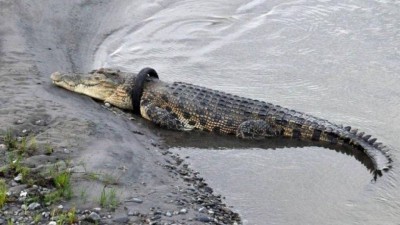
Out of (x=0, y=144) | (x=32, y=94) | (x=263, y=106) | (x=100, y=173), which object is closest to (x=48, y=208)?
(x=100, y=173)

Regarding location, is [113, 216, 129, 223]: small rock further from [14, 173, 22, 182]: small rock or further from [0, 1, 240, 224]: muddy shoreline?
[14, 173, 22, 182]: small rock

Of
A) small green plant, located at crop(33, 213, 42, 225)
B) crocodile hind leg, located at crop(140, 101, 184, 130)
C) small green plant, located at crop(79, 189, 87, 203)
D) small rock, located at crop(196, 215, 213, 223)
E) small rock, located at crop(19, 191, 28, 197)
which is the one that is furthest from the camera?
crocodile hind leg, located at crop(140, 101, 184, 130)

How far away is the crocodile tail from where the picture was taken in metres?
8.26

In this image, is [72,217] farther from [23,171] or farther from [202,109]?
[202,109]

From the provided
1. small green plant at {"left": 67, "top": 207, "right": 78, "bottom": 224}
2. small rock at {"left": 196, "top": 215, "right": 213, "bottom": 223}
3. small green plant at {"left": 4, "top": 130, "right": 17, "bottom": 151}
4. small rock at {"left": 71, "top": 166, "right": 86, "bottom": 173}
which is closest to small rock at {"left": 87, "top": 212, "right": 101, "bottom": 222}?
small green plant at {"left": 67, "top": 207, "right": 78, "bottom": 224}

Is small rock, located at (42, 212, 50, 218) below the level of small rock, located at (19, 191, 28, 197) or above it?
below

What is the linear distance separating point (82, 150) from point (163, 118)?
2.15m

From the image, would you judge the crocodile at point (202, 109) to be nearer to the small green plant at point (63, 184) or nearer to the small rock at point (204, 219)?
the small rock at point (204, 219)

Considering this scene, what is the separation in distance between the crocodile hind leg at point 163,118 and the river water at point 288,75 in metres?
0.30

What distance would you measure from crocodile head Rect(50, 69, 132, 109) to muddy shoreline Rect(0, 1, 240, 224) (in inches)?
6.7

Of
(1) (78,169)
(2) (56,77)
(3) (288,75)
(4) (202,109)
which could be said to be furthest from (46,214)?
(3) (288,75)

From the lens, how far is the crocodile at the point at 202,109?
9039 millimetres

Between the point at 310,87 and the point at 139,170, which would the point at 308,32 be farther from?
the point at 139,170

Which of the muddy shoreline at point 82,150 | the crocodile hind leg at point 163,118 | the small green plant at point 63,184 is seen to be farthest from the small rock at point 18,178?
the crocodile hind leg at point 163,118
